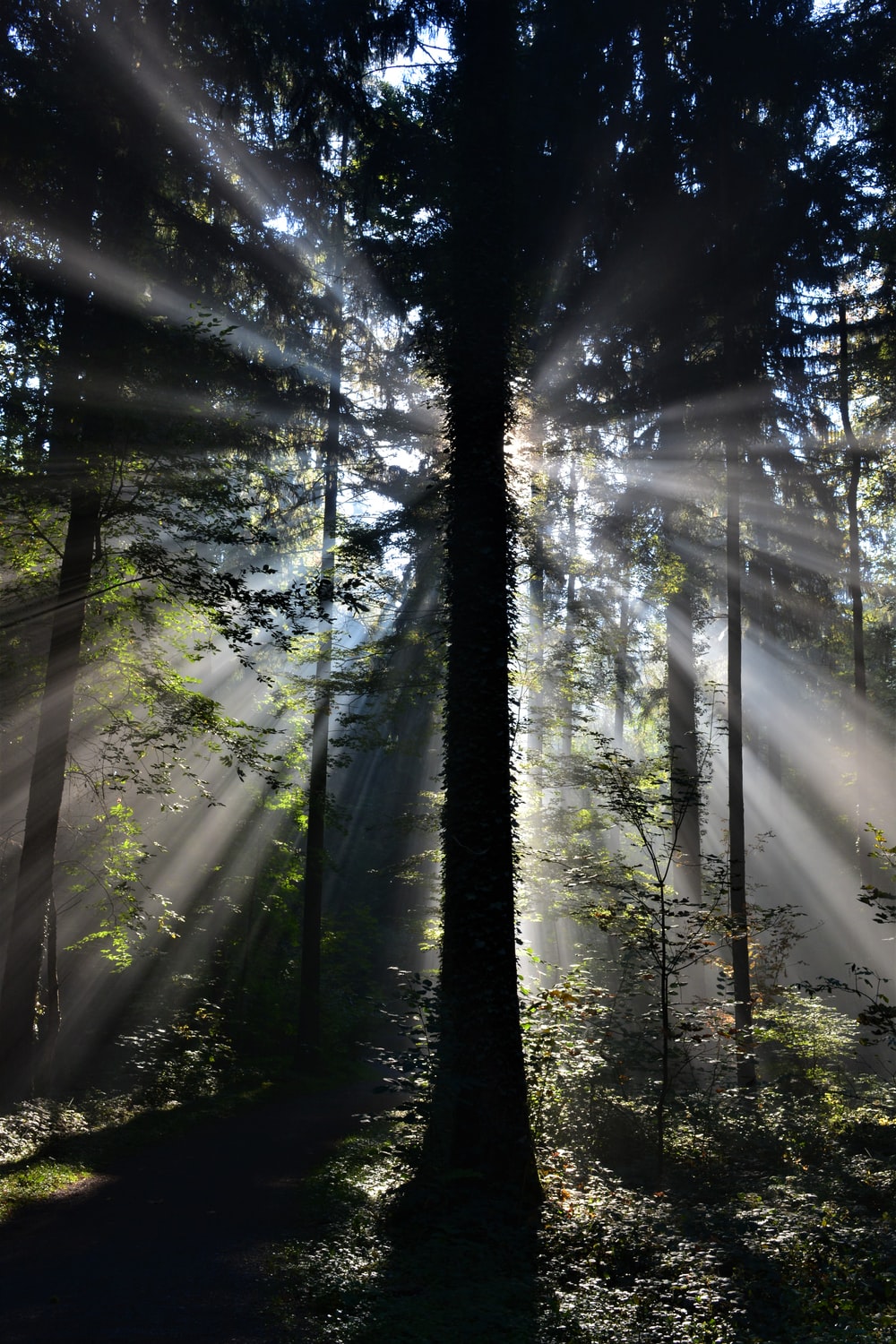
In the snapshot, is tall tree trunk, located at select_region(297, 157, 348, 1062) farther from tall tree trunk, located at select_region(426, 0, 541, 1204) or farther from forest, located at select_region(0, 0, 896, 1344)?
tall tree trunk, located at select_region(426, 0, 541, 1204)

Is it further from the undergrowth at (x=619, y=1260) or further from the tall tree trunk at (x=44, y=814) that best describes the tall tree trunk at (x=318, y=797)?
the undergrowth at (x=619, y=1260)

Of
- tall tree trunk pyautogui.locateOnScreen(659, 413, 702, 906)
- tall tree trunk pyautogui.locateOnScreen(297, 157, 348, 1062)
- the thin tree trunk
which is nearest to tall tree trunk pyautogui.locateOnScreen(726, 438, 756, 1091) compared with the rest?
tall tree trunk pyautogui.locateOnScreen(659, 413, 702, 906)

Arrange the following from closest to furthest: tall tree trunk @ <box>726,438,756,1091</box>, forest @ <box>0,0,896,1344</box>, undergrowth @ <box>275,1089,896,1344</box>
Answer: undergrowth @ <box>275,1089,896,1344</box> < forest @ <box>0,0,896,1344</box> < tall tree trunk @ <box>726,438,756,1091</box>

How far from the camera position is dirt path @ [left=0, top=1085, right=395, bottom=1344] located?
462 cm

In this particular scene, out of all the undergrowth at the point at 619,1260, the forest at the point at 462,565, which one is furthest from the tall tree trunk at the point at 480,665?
the undergrowth at the point at 619,1260

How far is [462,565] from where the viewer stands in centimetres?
816

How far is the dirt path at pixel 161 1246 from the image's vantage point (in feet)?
15.2

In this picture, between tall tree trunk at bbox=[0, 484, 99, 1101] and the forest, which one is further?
tall tree trunk at bbox=[0, 484, 99, 1101]

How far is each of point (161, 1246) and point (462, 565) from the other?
5.96 m

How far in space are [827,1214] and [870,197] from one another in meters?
12.8

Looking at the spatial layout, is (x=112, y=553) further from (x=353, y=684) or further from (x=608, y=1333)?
(x=608, y=1333)

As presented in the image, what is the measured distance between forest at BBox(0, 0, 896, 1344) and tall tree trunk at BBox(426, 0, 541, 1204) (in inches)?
1.5

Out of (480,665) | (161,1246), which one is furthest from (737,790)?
(161,1246)

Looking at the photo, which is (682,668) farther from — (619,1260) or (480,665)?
(619,1260)
